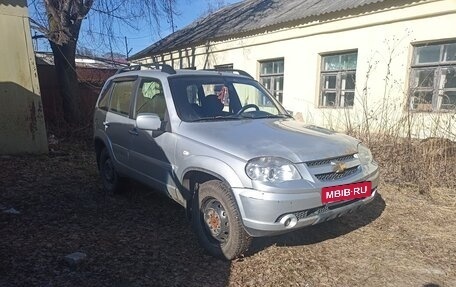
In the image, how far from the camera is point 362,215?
172 inches

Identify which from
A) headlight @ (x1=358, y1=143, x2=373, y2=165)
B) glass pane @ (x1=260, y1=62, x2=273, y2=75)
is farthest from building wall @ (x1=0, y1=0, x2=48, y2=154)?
glass pane @ (x1=260, y1=62, x2=273, y2=75)

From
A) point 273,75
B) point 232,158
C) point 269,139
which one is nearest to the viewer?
point 232,158

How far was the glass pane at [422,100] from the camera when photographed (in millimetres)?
7309

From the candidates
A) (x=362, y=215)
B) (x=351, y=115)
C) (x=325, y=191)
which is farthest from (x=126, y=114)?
(x=351, y=115)

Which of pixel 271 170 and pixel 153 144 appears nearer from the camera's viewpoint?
pixel 271 170

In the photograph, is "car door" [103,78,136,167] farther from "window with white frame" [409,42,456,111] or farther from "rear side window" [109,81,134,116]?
"window with white frame" [409,42,456,111]

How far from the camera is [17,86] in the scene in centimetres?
711

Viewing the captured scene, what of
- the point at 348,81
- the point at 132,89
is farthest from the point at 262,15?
the point at 132,89

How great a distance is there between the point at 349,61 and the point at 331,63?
58cm

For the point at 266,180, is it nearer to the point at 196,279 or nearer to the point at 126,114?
the point at 196,279

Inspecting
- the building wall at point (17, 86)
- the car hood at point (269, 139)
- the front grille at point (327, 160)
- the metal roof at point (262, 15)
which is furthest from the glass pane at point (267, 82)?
the front grille at point (327, 160)

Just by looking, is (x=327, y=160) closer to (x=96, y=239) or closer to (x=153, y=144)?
(x=153, y=144)

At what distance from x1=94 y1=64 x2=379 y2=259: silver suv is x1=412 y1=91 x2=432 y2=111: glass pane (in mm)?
4410

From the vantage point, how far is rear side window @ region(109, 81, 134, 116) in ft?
15.1
